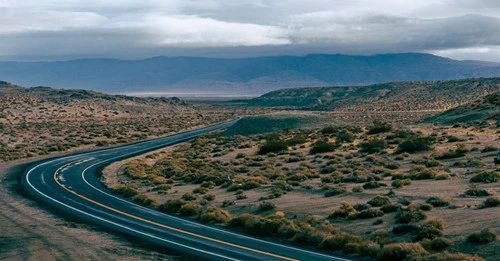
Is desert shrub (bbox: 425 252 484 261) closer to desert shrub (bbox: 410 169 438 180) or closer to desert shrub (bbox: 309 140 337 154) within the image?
desert shrub (bbox: 410 169 438 180)

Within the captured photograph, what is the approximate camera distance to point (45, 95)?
171 meters

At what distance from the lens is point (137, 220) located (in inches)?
1088

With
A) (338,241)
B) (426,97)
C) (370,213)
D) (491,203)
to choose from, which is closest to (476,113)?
(491,203)

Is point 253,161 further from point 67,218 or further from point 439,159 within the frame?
point 67,218

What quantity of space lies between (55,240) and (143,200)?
10.0 metres

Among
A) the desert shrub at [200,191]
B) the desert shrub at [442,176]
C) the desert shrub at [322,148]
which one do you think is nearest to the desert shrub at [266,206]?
the desert shrub at [200,191]

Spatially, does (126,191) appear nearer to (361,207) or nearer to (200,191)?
(200,191)

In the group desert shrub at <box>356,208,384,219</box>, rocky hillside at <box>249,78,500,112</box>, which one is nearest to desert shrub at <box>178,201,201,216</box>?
desert shrub at <box>356,208,384,219</box>

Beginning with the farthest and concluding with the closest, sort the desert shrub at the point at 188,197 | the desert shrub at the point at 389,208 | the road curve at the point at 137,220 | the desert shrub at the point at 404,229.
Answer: the desert shrub at the point at 188,197, the desert shrub at the point at 389,208, the desert shrub at the point at 404,229, the road curve at the point at 137,220

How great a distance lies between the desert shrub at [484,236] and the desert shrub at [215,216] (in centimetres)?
1092

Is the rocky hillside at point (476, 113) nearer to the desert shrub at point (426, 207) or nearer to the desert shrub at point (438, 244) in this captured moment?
the desert shrub at point (426, 207)

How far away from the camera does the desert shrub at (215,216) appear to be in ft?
88.7

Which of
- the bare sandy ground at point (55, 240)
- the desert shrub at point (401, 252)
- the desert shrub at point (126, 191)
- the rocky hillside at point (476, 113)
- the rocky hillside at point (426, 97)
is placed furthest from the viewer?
the rocky hillside at point (426, 97)

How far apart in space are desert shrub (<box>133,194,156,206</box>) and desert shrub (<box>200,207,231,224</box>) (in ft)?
18.9
